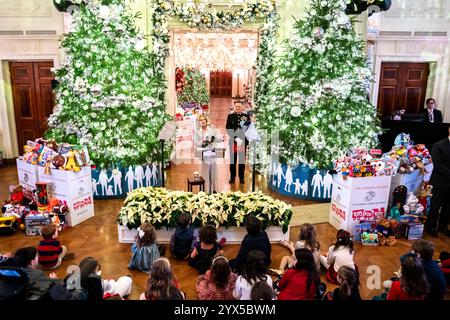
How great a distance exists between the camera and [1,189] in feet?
27.3

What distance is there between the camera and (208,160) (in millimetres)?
7477

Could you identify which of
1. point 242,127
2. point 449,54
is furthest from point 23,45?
point 449,54

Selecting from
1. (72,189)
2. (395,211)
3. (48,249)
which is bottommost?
(48,249)

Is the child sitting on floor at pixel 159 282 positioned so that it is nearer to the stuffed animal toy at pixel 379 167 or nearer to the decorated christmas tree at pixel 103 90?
the stuffed animal toy at pixel 379 167

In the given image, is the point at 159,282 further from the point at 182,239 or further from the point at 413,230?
the point at 413,230

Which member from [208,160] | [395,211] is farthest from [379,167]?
[208,160]

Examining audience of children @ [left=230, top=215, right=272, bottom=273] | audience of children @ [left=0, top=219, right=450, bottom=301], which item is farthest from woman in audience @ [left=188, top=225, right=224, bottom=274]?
audience of children @ [left=230, top=215, right=272, bottom=273]

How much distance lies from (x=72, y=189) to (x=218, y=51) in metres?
8.82

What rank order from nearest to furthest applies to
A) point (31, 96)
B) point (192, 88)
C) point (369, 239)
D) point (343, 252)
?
point (343, 252) → point (369, 239) → point (31, 96) → point (192, 88)

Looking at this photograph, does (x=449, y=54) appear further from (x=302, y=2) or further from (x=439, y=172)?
(x=439, y=172)

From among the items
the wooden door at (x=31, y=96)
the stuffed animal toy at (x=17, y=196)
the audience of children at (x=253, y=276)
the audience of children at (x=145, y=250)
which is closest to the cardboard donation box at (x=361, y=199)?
the audience of children at (x=253, y=276)

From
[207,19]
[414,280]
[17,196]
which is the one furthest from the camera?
[207,19]

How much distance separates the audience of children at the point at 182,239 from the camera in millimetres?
5262

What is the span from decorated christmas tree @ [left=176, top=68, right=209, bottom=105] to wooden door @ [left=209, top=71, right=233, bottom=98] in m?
4.34
